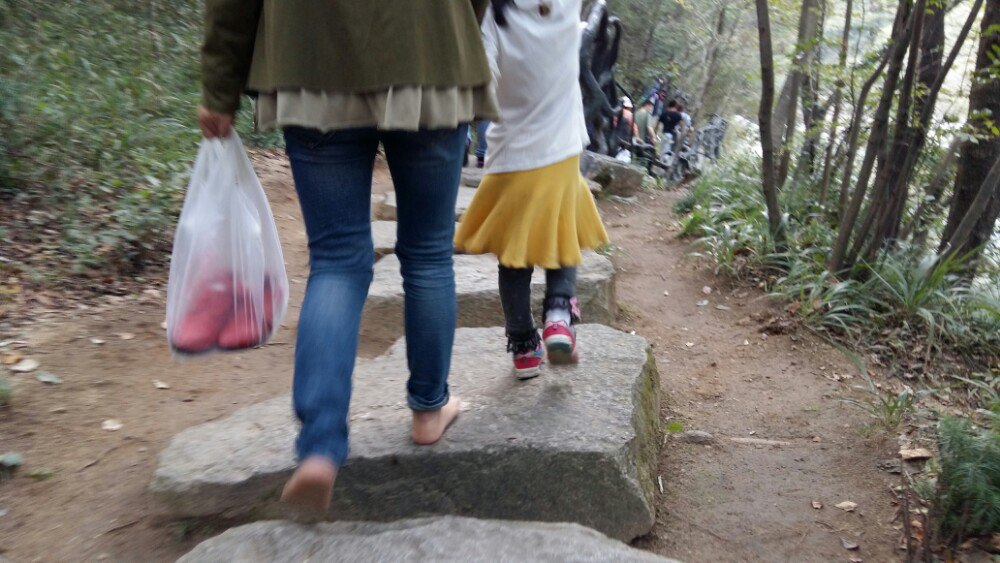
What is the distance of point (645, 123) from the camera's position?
12.7m

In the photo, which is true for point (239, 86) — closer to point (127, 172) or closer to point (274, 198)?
point (127, 172)

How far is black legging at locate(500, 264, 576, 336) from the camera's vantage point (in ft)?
7.41

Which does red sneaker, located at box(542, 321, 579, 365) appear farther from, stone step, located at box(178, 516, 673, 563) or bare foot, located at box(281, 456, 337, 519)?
bare foot, located at box(281, 456, 337, 519)

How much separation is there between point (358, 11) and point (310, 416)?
2.69ft

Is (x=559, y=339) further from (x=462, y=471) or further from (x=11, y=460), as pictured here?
(x=11, y=460)

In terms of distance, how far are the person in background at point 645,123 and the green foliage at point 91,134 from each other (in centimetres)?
722

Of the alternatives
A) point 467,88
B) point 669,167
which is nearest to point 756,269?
point 467,88

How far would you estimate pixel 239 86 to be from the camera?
1644 millimetres

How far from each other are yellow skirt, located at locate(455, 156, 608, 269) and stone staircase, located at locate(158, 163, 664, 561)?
0.42 m

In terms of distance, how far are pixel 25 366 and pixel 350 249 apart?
6.25 feet

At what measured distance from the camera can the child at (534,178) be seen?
1995mm

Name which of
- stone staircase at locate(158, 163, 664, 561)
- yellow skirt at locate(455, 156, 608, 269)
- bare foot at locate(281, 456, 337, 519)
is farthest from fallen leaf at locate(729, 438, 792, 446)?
bare foot at locate(281, 456, 337, 519)

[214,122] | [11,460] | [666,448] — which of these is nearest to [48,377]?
[11,460]

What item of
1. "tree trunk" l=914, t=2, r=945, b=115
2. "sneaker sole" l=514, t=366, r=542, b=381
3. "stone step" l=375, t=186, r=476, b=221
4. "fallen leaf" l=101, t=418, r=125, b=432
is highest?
"tree trunk" l=914, t=2, r=945, b=115
